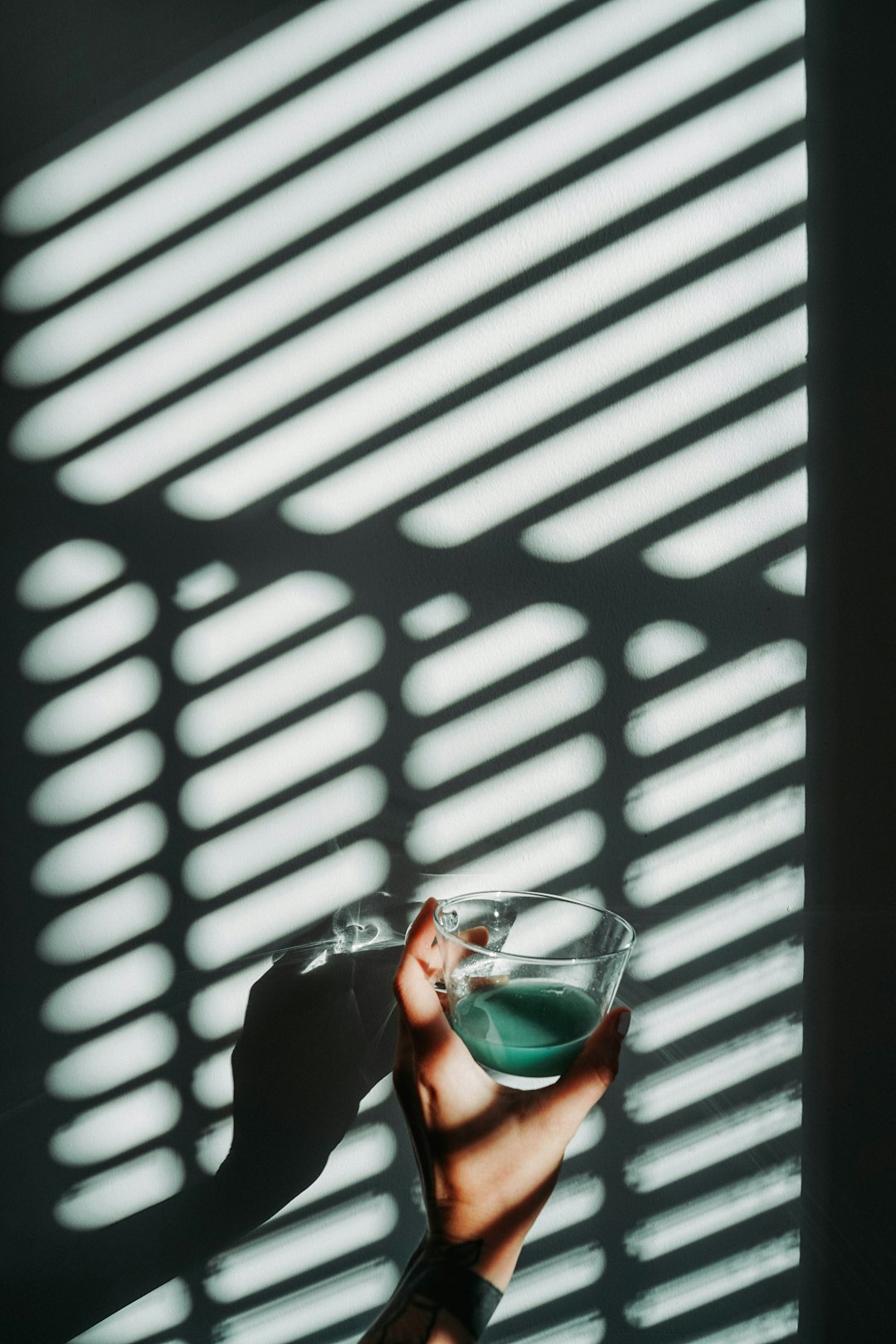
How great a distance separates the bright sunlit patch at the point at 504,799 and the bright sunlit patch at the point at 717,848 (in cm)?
9

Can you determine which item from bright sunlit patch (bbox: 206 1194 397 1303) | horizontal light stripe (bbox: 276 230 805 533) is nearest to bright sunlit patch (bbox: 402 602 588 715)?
horizontal light stripe (bbox: 276 230 805 533)

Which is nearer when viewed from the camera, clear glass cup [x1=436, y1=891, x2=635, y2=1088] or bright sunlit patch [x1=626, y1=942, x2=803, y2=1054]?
clear glass cup [x1=436, y1=891, x2=635, y2=1088]

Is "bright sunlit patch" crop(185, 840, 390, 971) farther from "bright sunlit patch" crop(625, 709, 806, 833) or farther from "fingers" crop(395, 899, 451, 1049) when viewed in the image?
"bright sunlit patch" crop(625, 709, 806, 833)

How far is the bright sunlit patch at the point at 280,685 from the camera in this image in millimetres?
672

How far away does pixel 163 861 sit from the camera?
2.29ft

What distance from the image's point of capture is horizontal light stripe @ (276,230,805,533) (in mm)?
641

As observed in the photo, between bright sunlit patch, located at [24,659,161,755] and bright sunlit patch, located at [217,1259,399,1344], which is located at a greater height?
bright sunlit patch, located at [24,659,161,755]

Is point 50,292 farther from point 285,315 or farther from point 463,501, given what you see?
point 463,501

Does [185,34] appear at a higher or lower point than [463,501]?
higher

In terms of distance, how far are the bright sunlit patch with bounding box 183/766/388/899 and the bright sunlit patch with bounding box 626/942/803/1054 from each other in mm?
288

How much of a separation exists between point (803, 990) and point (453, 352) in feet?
1.92

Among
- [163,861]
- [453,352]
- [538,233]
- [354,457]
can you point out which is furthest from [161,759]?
[538,233]

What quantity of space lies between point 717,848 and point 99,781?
0.51 m

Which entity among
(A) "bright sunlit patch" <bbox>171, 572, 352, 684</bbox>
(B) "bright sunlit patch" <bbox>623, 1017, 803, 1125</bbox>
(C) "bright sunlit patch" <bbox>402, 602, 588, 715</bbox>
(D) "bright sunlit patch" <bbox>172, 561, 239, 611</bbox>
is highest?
(D) "bright sunlit patch" <bbox>172, 561, 239, 611</bbox>
